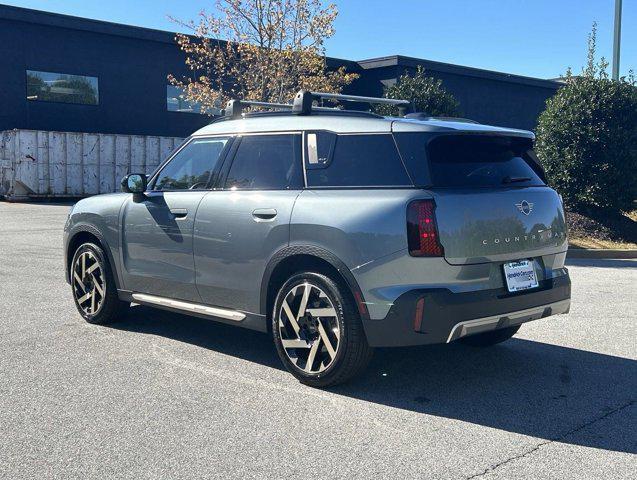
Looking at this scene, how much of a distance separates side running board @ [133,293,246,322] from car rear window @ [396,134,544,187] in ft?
5.78

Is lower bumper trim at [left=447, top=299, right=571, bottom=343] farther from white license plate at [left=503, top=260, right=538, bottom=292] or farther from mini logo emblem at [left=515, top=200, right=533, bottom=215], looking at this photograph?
mini logo emblem at [left=515, top=200, right=533, bottom=215]

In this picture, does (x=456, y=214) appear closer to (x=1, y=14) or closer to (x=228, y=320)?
(x=228, y=320)

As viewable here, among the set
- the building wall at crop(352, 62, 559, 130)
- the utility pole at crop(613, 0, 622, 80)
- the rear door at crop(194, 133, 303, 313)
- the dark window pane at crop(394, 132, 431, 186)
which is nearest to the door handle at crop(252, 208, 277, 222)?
the rear door at crop(194, 133, 303, 313)

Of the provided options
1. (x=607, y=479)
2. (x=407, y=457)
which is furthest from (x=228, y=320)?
(x=607, y=479)

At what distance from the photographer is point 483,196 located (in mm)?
4652

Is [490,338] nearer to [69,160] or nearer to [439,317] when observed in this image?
[439,317]

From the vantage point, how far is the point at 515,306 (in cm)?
474

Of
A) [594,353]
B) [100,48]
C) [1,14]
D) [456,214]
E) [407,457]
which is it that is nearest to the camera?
[407,457]

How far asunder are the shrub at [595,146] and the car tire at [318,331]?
11431 mm

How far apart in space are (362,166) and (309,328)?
118 centimetres

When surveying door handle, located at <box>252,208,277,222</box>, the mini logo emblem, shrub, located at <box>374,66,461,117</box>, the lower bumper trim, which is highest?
shrub, located at <box>374,66,461,117</box>

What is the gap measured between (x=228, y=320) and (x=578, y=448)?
2654 mm

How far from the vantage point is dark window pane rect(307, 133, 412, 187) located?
470 centimetres

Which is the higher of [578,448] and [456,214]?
[456,214]
